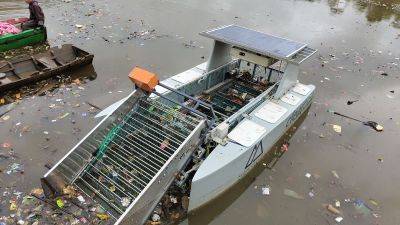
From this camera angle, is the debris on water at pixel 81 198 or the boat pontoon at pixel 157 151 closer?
the boat pontoon at pixel 157 151

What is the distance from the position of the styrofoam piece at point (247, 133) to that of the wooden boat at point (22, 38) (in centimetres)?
796

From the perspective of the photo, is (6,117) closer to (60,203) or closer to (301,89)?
(60,203)

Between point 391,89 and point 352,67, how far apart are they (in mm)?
1645

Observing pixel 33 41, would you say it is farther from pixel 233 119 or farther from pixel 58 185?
pixel 233 119

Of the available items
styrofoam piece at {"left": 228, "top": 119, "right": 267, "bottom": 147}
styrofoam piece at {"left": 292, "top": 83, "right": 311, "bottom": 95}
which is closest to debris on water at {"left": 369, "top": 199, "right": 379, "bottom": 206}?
styrofoam piece at {"left": 228, "top": 119, "right": 267, "bottom": 147}

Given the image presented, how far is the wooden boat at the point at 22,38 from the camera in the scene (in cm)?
1074

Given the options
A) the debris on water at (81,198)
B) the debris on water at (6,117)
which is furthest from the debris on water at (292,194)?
the debris on water at (6,117)

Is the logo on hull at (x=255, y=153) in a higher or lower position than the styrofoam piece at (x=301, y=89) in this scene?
lower

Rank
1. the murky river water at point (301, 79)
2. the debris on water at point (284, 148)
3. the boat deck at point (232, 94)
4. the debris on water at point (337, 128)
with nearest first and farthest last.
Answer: the murky river water at point (301, 79) → the debris on water at point (284, 148) → the boat deck at point (232, 94) → the debris on water at point (337, 128)

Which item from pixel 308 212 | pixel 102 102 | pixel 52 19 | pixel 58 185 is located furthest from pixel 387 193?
pixel 52 19

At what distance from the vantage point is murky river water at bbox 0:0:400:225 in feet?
22.4

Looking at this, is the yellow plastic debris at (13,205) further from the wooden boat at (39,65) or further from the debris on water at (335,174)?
the debris on water at (335,174)

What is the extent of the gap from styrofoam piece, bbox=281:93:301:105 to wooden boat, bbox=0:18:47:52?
26.6 feet

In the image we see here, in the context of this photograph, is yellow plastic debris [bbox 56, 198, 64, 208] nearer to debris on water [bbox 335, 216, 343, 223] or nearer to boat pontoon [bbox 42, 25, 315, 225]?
boat pontoon [bbox 42, 25, 315, 225]
